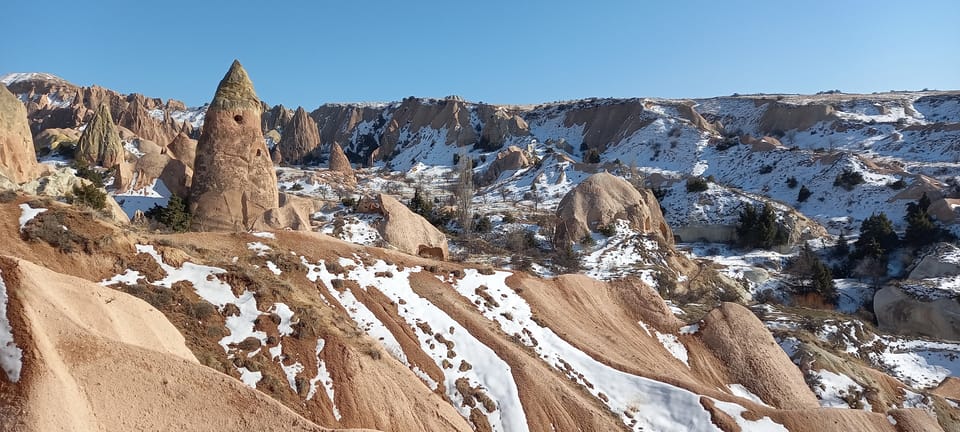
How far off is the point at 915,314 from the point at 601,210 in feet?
55.0

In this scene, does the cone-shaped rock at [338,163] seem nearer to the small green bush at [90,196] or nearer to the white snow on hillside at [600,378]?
the small green bush at [90,196]

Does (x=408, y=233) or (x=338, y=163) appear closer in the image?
(x=408, y=233)

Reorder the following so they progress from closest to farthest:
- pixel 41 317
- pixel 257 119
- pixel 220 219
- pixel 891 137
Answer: pixel 41 317, pixel 220 219, pixel 257 119, pixel 891 137

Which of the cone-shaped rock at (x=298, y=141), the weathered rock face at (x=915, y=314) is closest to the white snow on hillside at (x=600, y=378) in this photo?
the weathered rock face at (x=915, y=314)

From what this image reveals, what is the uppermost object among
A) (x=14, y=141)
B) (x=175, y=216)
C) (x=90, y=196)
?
(x=14, y=141)

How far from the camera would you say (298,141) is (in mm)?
108938

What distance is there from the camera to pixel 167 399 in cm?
760

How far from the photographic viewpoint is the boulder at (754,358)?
54.1 feet

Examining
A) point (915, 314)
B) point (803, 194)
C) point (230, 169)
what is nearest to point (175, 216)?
point (230, 169)

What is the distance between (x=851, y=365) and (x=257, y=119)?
25187mm

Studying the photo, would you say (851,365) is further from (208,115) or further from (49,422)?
(208,115)

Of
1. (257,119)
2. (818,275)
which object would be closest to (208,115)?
(257,119)

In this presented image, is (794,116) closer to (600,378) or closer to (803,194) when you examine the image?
(803,194)

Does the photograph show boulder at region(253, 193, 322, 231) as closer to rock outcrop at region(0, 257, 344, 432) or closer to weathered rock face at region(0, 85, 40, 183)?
weathered rock face at region(0, 85, 40, 183)
